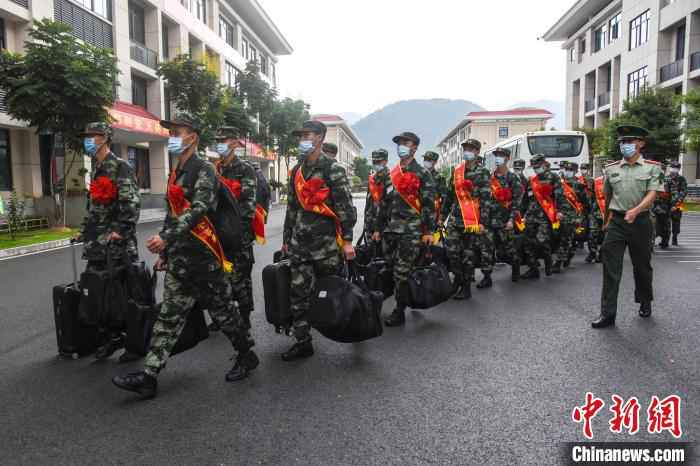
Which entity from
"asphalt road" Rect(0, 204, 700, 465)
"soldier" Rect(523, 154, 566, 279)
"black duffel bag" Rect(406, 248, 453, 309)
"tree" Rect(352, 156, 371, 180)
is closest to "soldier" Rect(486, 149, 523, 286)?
"soldier" Rect(523, 154, 566, 279)

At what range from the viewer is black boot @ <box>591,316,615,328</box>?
5.33 meters

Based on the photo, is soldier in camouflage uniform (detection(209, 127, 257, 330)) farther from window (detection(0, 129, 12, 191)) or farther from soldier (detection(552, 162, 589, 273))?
window (detection(0, 129, 12, 191))

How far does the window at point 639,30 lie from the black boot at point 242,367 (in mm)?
39433

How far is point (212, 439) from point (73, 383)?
152cm

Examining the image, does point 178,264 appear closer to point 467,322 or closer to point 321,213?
point 321,213

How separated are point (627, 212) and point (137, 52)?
24531mm

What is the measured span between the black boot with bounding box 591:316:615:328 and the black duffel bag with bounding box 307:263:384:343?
2.42 metres

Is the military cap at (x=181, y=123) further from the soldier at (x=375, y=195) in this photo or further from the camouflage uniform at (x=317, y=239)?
the soldier at (x=375, y=195)

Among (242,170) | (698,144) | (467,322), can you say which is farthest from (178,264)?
(698,144)

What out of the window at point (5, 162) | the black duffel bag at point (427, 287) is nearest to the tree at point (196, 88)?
the window at point (5, 162)

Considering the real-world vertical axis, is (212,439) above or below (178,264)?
A: below

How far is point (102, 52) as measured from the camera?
1542 centimetres

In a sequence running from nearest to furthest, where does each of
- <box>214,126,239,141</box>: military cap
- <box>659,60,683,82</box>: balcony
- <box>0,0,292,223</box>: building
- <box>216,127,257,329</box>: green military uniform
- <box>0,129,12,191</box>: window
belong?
<box>216,127,257,329</box>: green military uniform → <box>214,126,239,141</box>: military cap → <box>0,129,12,191</box>: window → <box>0,0,292,223</box>: building → <box>659,60,683,82</box>: balcony

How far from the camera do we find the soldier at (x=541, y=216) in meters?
8.43
